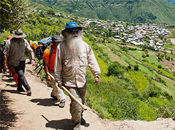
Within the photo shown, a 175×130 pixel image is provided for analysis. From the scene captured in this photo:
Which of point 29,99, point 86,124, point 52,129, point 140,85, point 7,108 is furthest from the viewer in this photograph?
point 140,85

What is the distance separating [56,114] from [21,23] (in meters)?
3.12

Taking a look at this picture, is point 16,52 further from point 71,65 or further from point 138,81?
point 138,81

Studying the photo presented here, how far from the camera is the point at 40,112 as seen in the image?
4.72 m

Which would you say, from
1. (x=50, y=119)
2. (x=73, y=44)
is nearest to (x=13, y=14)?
(x=73, y=44)

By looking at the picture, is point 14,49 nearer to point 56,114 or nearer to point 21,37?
point 21,37

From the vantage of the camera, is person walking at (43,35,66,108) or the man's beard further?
person walking at (43,35,66,108)

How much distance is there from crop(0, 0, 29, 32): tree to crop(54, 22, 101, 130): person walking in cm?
237

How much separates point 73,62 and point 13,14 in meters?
2.91

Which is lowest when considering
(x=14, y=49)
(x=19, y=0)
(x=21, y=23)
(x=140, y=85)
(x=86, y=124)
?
(x=140, y=85)

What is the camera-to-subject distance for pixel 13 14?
519 centimetres

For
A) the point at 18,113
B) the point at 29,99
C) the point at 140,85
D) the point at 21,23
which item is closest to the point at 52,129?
the point at 18,113

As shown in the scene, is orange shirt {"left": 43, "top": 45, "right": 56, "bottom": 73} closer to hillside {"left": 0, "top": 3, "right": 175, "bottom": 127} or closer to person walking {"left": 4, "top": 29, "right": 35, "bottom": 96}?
person walking {"left": 4, "top": 29, "right": 35, "bottom": 96}

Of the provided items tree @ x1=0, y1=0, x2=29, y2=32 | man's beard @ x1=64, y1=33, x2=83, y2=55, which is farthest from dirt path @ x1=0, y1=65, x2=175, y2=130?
tree @ x1=0, y1=0, x2=29, y2=32

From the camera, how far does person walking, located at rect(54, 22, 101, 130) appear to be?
3.49 metres
